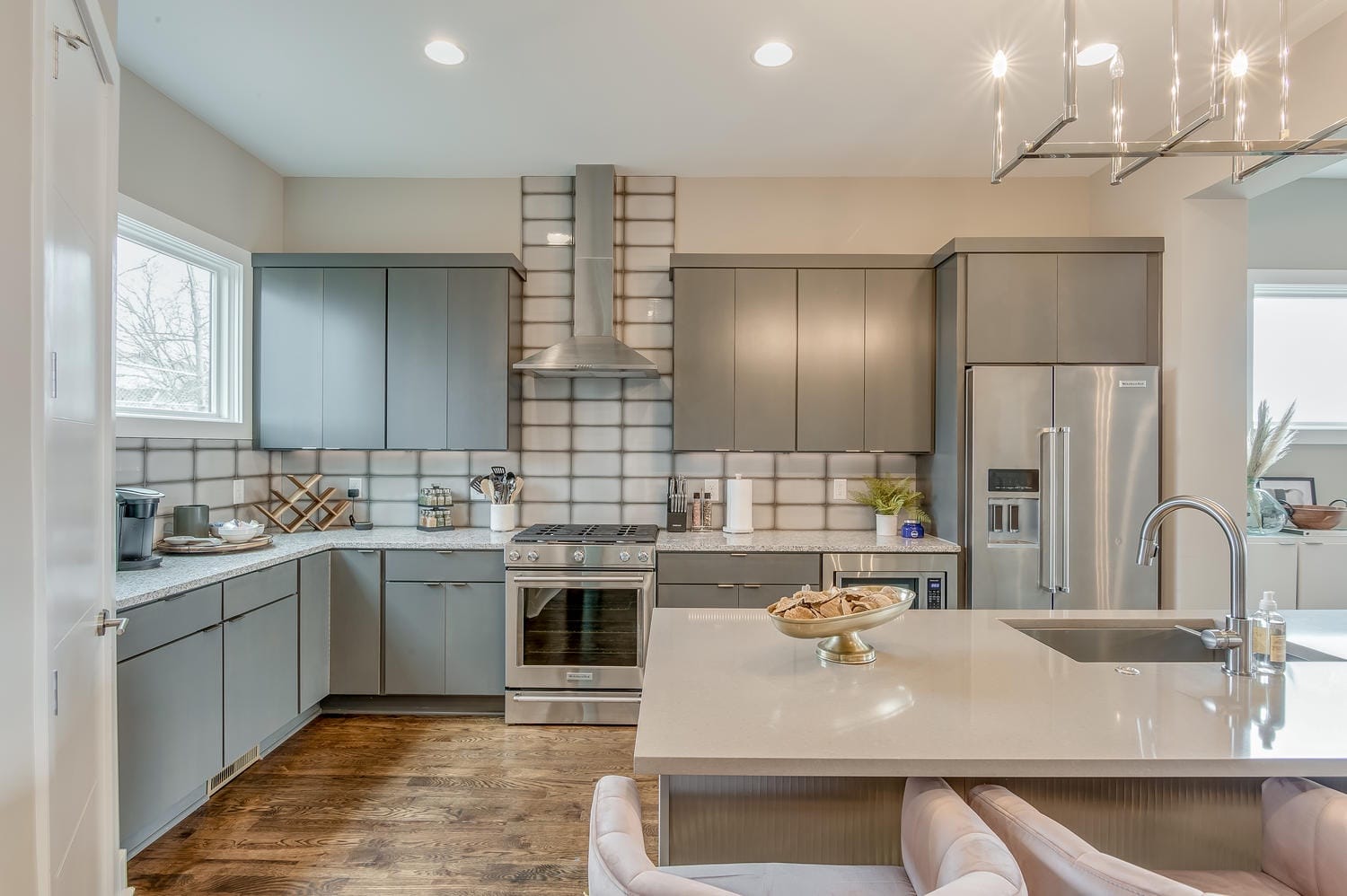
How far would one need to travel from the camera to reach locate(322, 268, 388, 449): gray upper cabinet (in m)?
3.70

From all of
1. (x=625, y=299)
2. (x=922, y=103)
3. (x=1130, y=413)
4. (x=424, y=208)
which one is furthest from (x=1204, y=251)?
(x=424, y=208)

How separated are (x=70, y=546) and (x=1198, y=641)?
9.15ft

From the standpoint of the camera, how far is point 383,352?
12.1ft

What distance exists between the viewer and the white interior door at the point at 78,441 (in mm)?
1336

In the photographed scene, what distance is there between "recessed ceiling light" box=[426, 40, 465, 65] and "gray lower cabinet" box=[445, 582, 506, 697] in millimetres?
2292

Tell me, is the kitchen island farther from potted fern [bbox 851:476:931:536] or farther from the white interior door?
potted fern [bbox 851:476:931:536]

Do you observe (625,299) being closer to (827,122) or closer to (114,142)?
(827,122)

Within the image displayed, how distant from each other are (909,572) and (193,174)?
3.83 metres

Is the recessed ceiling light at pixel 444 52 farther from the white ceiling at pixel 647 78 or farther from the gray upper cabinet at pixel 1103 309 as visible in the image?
the gray upper cabinet at pixel 1103 309

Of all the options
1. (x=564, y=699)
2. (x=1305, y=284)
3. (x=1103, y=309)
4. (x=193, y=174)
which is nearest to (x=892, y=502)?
(x=1103, y=309)

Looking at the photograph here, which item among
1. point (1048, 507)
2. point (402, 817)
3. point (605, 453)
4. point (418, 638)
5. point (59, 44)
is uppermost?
point (59, 44)

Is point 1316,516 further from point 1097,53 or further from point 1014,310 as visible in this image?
point 1097,53

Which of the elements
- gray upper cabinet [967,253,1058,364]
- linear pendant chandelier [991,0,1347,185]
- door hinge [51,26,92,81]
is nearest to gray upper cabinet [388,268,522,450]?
door hinge [51,26,92,81]

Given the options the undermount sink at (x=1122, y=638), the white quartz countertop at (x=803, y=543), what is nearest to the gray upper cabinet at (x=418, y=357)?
the white quartz countertop at (x=803, y=543)
